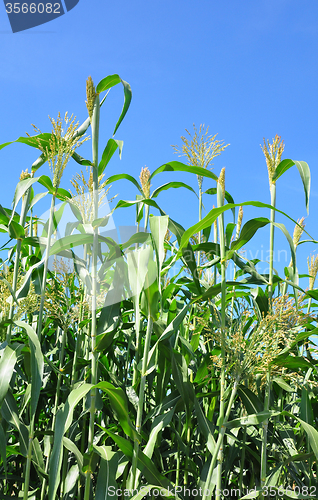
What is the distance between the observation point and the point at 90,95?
64.4 inches

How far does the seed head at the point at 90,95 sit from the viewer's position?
5.31 ft

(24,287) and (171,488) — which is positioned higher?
(24,287)

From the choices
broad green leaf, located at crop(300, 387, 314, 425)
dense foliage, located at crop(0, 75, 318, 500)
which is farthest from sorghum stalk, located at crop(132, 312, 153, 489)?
broad green leaf, located at crop(300, 387, 314, 425)

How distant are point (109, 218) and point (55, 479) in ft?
3.49

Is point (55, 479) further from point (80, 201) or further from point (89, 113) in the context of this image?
point (89, 113)

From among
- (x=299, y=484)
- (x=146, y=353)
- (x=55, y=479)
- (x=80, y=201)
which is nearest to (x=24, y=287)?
(x=80, y=201)

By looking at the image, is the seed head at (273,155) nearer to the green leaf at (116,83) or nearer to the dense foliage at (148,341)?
the dense foliage at (148,341)

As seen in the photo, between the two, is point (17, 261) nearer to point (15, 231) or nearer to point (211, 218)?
point (15, 231)

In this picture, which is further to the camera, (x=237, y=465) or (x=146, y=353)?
(x=237, y=465)

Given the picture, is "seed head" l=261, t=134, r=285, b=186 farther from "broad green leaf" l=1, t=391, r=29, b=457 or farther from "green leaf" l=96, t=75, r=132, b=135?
"broad green leaf" l=1, t=391, r=29, b=457

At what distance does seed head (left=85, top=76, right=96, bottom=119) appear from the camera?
1.62 metres

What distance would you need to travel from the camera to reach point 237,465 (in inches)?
91.6

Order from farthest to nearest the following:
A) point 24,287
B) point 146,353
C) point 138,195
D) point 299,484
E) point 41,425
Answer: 1. point 41,425
2. point 138,195
3. point 299,484
4. point 24,287
5. point 146,353

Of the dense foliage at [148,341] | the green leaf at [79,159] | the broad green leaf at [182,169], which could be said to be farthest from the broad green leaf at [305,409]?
the green leaf at [79,159]
